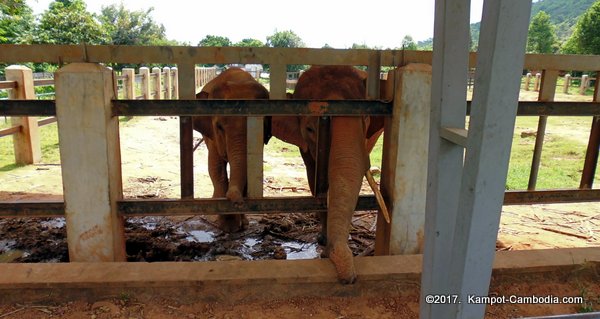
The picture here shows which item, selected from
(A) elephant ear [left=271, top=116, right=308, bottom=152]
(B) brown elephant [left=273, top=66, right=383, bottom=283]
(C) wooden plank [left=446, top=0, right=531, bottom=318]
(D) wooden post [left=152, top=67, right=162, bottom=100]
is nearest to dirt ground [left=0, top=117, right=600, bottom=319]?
(B) brown elephant [left=273, top=66, right=383, bottom=283]

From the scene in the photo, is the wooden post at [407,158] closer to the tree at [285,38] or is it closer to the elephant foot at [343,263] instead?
the elephant foot at [343,263]

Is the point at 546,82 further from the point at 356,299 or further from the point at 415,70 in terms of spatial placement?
the point at 356,299

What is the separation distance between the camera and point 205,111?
137 inches

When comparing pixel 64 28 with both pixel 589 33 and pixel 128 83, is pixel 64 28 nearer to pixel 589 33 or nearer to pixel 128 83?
pixel 128 83

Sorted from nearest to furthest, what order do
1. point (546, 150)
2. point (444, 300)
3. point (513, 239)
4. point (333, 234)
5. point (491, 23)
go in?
1. point (491, 23)
2. point (444, 300)
3. point (333, 234)
4. point (513, 239)
5. point (546, 150)

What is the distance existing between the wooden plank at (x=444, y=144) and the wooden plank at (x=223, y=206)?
207 cm

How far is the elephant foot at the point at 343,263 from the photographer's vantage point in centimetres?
328

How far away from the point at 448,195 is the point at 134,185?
7.06 m

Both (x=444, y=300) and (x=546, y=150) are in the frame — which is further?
(x=546, y=150)

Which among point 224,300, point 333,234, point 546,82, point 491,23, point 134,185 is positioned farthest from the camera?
point 134,185

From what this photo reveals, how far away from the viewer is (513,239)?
5.15 metres

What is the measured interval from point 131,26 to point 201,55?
65992 mm

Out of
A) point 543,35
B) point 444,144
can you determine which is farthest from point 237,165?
point 543,35

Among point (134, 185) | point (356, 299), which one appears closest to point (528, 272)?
point (356, 299)
